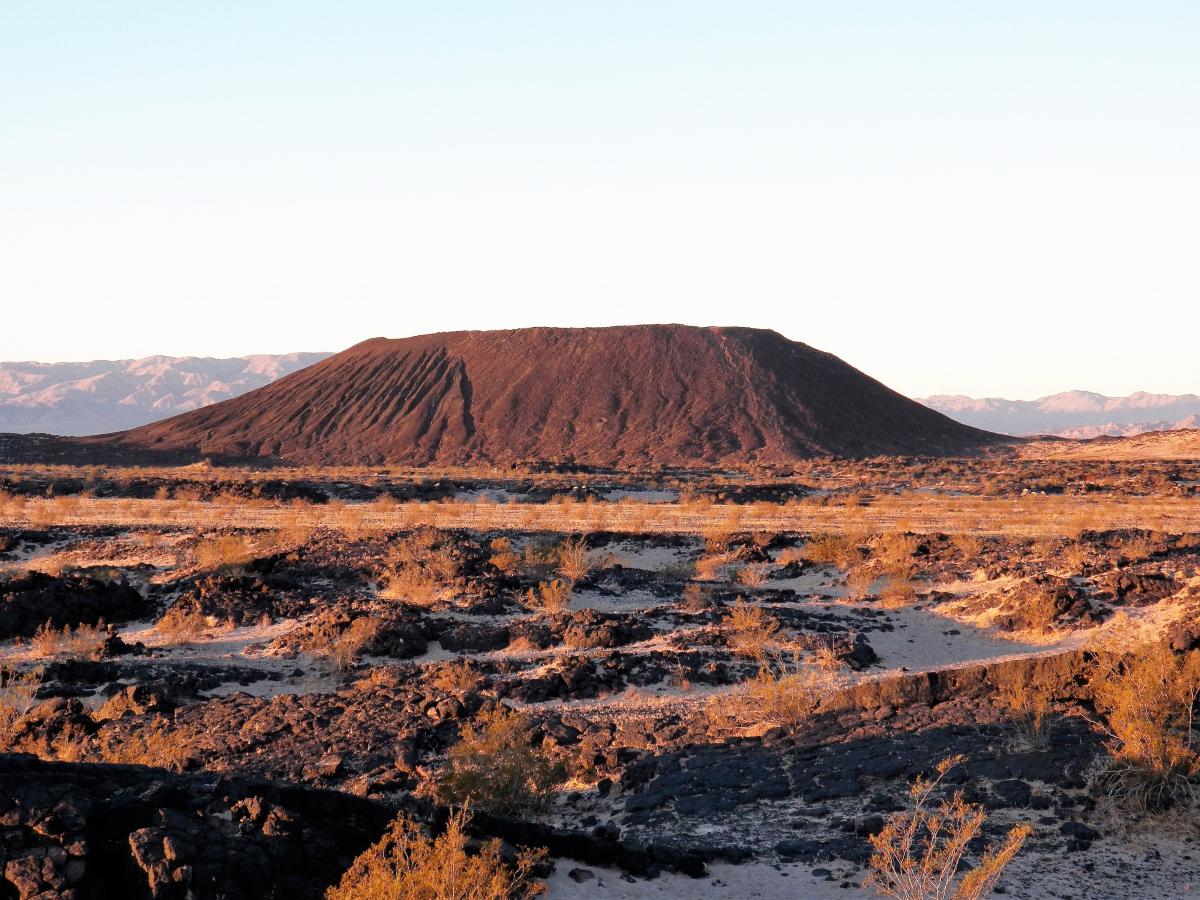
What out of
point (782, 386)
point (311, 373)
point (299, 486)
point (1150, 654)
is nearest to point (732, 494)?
point (299, 486)

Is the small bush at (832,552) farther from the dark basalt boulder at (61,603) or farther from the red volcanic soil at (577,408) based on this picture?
the red volcanic soil at (577,408)

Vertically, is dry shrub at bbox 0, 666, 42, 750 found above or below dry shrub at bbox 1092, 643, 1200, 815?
below

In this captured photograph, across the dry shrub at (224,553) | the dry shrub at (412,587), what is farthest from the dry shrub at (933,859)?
the dry shrub at (224,553)

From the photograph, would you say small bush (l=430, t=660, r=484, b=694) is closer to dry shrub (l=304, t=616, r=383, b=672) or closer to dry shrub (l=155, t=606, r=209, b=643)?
dry shrub (l=304, t=616, r=383, b=672)

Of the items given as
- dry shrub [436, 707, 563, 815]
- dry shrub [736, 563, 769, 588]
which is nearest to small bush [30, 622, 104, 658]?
dry shrub [436, 707, 563, 815]

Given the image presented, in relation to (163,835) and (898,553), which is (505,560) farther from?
(163,835)

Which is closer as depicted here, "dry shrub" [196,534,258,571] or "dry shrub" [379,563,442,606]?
"dry shrub" [379,563,442,606]

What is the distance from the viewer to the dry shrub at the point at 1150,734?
308 inches

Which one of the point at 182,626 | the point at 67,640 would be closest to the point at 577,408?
the point at 182,626

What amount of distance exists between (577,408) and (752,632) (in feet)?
200

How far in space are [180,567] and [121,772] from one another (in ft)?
44.5

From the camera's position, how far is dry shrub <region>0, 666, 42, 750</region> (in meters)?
9.79

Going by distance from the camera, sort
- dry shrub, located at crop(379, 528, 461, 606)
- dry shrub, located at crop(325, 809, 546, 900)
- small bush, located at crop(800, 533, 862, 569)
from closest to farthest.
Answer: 1. dry shrub, located at crop(325, 809, 546, 900)
2. dry shrub, located at crop(379, 528, 461, 606)
3. small bush, located at crop(800, 533, 862, 569)

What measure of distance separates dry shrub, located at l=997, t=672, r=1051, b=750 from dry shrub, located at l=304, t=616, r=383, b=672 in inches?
296
